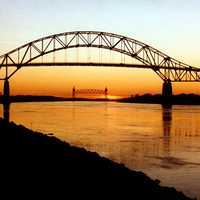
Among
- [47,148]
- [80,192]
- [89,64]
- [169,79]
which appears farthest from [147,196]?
[169,79]

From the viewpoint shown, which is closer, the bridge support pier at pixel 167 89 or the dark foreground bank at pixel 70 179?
the dark foreground bank at pixel 70 179

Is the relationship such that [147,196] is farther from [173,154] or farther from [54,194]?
[173,154]

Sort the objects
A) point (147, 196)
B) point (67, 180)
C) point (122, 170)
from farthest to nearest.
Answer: point (122, 170) → point (67, 180) → point (147, 196)

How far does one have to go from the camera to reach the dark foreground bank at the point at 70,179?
30.9 feet

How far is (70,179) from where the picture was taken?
35.7 ft

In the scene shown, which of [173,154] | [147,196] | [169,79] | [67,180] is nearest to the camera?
[147,196]

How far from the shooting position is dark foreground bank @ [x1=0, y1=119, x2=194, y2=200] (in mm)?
9422

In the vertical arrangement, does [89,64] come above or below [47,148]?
above

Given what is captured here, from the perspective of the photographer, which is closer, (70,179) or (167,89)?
(70,179)

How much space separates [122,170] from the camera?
1306 centimetres

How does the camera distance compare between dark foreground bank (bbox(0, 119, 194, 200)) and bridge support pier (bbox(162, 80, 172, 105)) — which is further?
bridge support pier (bbox(162, 80, 172, 105))

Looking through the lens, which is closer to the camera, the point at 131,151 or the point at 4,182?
the point at 4,182

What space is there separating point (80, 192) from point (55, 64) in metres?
110

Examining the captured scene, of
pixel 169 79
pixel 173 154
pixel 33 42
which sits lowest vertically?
pixel 173 154
